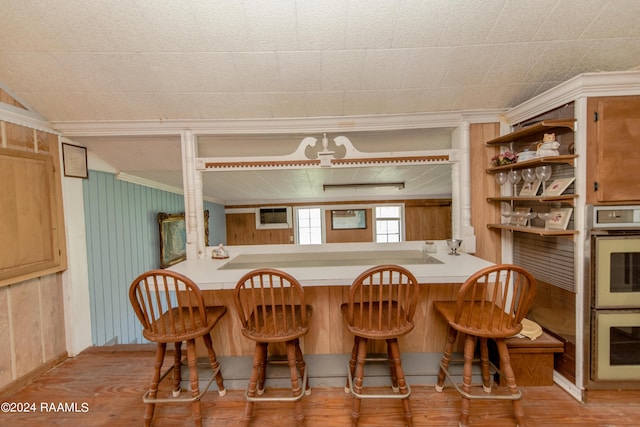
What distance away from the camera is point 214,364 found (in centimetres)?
161

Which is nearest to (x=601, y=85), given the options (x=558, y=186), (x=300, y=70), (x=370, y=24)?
(x=558, y=186)

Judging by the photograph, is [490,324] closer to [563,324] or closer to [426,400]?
[426,400]

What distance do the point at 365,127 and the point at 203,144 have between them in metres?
1.41

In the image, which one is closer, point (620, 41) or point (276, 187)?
point (620, 41)

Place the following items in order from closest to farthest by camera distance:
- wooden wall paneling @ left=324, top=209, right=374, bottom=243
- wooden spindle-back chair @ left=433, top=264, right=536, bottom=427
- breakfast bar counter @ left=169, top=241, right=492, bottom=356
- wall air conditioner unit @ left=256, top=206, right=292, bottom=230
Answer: wooden spindle-back chair @ left=433, top=264, right=536, bottom=427
breakfast bar counter @ left=169, top=241, right=492, bottom=356
wooden wall paneling @ left=324, top=209, right=374, bottom=243
wall air conditioner unit @ left=256, top=206, right=292, bottom=230

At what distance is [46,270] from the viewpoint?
2.02m

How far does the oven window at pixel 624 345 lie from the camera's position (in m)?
1.55

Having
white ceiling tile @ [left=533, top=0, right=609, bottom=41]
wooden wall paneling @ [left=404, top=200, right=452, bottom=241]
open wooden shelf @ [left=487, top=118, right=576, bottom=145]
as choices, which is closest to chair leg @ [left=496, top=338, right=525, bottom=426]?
open wooden shelf @ [left=487, top=118, right=576, bottom=145]

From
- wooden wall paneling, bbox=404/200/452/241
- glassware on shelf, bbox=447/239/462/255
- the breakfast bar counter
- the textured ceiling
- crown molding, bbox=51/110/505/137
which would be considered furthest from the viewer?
wooden wall paneling, bbox=404/200/452/241

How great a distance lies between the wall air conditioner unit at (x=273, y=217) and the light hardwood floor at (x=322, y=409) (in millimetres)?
3556

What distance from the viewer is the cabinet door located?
1.50 m

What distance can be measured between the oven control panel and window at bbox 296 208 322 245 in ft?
12.8

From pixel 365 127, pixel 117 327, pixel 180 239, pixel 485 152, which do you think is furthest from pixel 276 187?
pixel 485 152

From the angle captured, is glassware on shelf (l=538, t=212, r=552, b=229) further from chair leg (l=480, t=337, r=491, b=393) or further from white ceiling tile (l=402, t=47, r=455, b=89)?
white ceiling tile (l=402, t=47, r=455, b=89)
